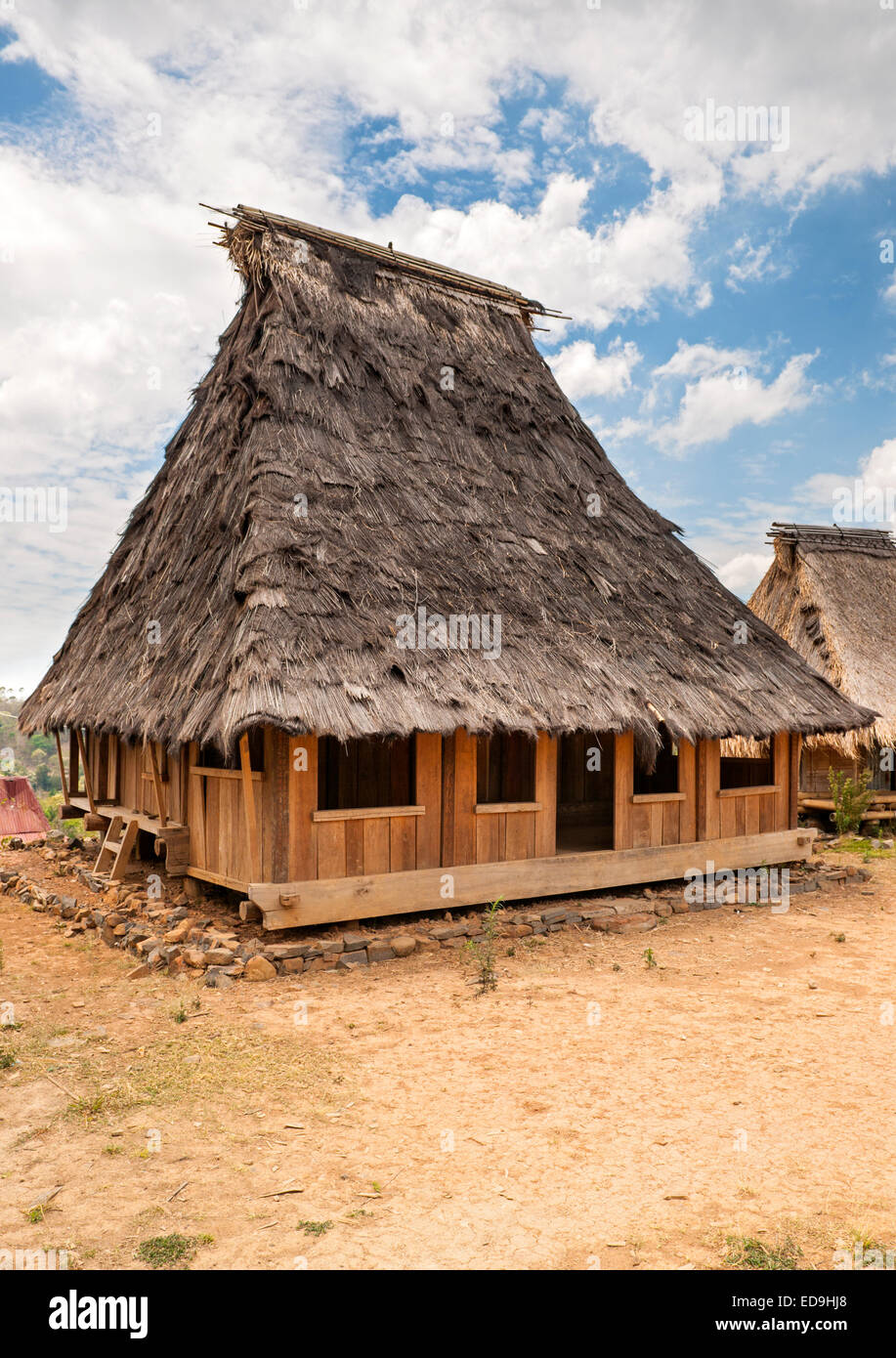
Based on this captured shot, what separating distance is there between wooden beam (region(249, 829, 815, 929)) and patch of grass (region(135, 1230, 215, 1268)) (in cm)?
401

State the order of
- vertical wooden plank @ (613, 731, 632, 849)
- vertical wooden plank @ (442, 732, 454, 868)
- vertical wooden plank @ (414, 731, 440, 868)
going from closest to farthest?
vertical wooden plank @ (414, 731, 440, 868)
vertical wooden plank @ (442, 732, 454, 868)
vertical wooden plank @ (613, 731, 632, 849)

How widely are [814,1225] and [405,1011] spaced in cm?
341

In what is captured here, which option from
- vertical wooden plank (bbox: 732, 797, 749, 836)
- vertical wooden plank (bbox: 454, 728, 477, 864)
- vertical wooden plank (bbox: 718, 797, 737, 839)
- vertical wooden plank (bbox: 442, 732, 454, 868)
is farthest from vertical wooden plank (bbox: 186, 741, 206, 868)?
vertical wooden plank (bbox: 732, 797, 749, 836)

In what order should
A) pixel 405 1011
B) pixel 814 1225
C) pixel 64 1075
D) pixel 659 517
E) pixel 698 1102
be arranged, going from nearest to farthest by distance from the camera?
1. pixel 814 1225
2. pixel 698 1102
3. pixel 64 1075
4. pixel 405 1011
5. pixel 659 517

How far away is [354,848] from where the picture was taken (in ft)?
26.9

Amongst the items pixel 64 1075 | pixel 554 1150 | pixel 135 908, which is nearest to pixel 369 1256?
pixel 554 1150

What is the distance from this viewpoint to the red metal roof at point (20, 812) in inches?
690

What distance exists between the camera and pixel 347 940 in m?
7.75

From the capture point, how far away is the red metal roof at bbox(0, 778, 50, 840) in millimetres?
17516

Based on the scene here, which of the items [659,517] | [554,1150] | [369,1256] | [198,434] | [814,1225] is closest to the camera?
[369,1256]

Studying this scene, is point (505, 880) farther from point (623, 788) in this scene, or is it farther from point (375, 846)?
point (623, 788)

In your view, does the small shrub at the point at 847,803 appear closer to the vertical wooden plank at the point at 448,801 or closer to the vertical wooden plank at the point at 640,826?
the vertical wooden plank at the point at 640,826

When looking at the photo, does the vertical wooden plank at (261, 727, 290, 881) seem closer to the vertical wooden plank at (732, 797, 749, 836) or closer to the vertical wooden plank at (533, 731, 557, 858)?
the vertical wooden plank at (533, 731, 557, 858)

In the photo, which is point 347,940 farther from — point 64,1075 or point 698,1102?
point 698,1102
